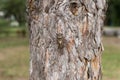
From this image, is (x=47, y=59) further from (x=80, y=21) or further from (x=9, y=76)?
(x=9, y=76)

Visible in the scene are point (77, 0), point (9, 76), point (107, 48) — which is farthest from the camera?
point (107, 48)

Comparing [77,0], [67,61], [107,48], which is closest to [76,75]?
[67,61]

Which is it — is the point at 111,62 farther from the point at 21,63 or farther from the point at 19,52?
the point at 19,52

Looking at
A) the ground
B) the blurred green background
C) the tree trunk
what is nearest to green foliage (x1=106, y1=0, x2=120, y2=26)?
the blurred green background

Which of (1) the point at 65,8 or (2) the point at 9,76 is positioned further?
(2) the point at 9,76

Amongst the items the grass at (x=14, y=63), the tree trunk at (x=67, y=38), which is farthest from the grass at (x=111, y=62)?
the tree trunk at (x=67, y=38)

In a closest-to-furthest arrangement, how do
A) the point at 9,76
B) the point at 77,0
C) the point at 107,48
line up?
1. the point at 77,0
2. the point at 9,76
3. the point at 107,48
